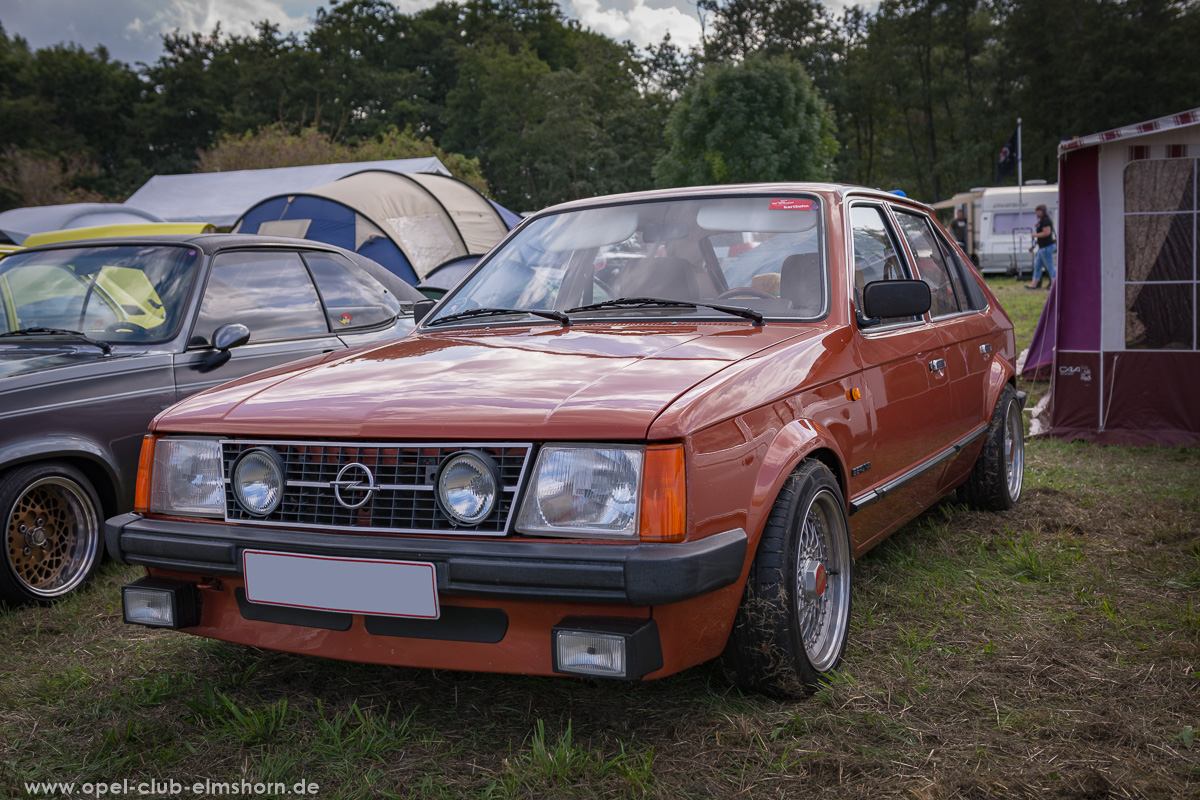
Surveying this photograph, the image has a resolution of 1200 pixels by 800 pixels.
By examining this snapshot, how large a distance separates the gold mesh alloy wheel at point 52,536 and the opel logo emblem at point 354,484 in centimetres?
212

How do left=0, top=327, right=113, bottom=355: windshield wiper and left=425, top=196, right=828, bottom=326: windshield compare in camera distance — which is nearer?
left=425, top=196, right=828, bottom=326: windshield

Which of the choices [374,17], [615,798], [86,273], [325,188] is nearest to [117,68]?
[374,17]

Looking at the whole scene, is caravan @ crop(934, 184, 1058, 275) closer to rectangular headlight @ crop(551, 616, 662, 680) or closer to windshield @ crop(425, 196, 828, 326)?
windshield @ crop(425, 196, 828, 326)

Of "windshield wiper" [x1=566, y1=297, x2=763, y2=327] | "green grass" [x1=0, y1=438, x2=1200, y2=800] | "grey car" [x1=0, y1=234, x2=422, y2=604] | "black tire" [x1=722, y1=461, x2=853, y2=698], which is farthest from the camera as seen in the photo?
"grey car" [x1=0, y1=234, x2=422, y2=604]

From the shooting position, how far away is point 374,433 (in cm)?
229

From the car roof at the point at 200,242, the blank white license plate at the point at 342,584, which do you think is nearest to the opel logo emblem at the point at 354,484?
the blank white license plate at the point at 342,584

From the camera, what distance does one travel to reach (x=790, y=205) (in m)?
3.44

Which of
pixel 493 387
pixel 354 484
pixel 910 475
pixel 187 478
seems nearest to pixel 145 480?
pixel 187 478

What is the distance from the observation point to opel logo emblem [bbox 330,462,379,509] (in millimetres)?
2299

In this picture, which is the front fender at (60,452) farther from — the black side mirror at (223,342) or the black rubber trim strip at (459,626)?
→ the black rubber trim strip at (459,626)

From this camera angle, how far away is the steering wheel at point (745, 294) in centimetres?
323

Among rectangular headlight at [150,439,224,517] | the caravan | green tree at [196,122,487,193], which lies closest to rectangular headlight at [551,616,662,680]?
rectangular headlight at [150,439,224,517]

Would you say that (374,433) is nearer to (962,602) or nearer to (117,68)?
(962,602)

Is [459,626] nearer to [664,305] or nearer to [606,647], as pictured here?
[606,647]
